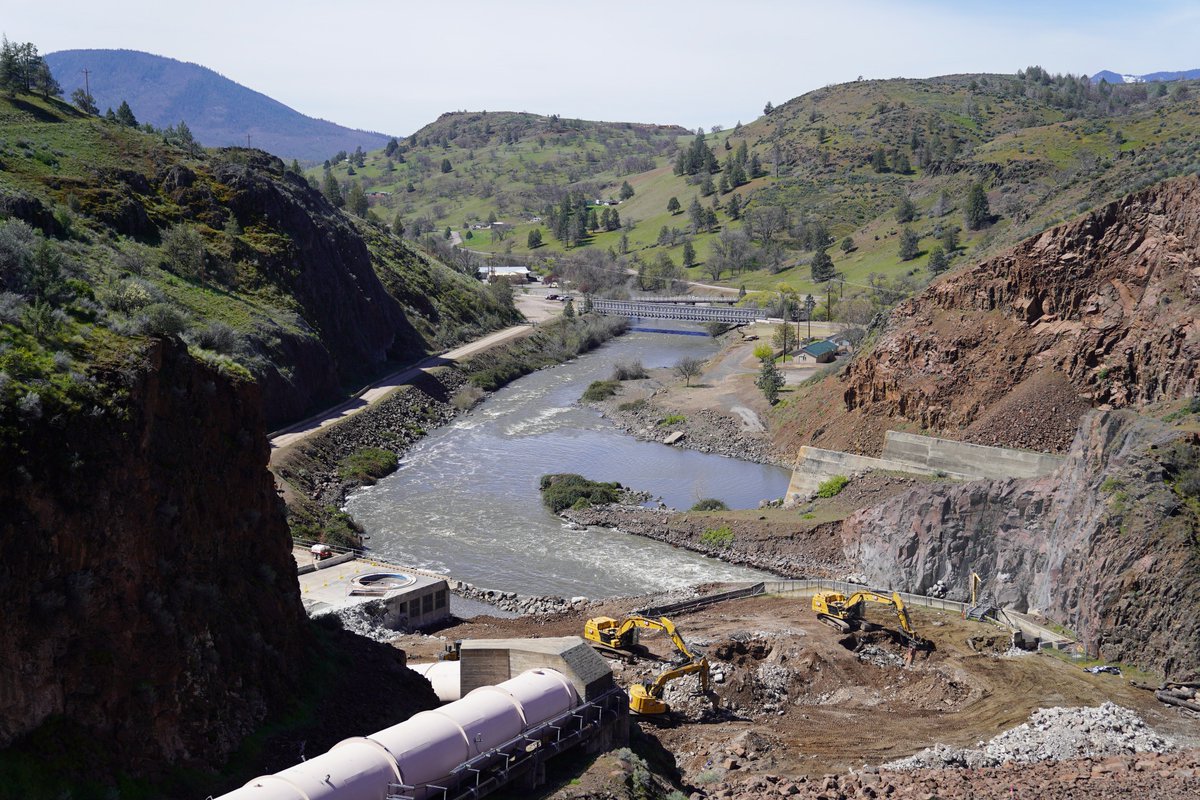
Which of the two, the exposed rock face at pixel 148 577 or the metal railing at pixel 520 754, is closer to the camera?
the exposed rock face at pixel 148 577

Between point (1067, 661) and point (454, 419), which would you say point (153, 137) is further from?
point (1067, 661)

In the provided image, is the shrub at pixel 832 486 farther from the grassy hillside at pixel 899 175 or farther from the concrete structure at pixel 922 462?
the grassy hillside at pixel 899 175

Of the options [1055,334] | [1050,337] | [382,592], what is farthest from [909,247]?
[382,592]

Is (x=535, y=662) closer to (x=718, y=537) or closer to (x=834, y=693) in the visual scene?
(x=834, y=693)

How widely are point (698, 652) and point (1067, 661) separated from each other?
399 inches

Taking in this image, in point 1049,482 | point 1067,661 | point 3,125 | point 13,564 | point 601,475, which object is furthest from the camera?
point 3,125

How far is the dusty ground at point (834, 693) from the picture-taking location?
25.2 meters

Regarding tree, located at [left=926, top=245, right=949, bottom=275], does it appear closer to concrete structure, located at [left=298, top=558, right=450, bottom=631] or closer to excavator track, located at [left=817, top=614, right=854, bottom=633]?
excavator track, located at [left=817, top=614, right=854, bottom=633]

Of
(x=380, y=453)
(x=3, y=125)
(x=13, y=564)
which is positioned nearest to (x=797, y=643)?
(x=13, y=564)

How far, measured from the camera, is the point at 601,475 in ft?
193

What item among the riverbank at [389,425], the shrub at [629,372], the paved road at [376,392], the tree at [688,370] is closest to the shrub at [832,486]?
the riverbank at [389,425]

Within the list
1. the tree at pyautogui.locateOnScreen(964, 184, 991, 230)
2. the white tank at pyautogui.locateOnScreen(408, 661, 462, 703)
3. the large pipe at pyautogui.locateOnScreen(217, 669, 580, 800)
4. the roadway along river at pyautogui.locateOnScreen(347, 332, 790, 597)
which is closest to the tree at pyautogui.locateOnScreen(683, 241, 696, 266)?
the tree at pyautogui.locateOnScreen(964, 184, 991, 230)

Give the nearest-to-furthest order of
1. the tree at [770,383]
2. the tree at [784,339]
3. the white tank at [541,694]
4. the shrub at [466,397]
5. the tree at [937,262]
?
the white tank at [541,694] < the tree at [770,383] < the shrub at [466,397] < the tree at [784,339] < the tree at [937,262]

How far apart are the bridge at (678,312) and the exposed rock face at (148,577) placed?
3321 inches
